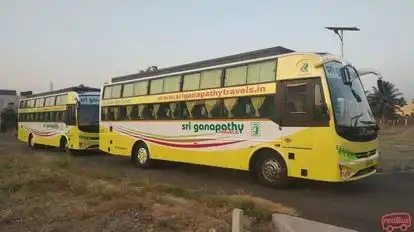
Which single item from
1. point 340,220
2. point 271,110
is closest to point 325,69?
point 271,110

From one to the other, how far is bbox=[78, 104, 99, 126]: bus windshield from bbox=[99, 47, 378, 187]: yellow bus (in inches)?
258

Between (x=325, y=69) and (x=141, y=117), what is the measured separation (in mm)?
7774

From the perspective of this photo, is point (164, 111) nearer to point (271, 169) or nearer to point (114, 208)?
point (271, 169)

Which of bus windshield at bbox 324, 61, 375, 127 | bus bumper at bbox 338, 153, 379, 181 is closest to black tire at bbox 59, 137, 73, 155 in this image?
bus windshield at bbox 324, 61, 375, 127

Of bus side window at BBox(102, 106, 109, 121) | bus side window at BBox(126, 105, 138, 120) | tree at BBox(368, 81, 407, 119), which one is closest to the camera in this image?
bus side window at BBox(126, 105, 138, 120)

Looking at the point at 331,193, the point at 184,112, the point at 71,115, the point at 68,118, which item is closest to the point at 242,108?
the point at 184,112

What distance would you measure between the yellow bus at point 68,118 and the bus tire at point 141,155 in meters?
5.69

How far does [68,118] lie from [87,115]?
1255 millimetres

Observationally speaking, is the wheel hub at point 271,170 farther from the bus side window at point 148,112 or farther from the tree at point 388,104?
the tree at point 388,104

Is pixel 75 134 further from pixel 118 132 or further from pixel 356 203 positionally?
pixel 356 203

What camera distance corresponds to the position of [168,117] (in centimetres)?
1474

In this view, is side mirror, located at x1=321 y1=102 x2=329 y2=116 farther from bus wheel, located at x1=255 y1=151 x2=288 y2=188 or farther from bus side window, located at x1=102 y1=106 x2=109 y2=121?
bus side window, located at x1=102 y1=106 x2=109 y2=121

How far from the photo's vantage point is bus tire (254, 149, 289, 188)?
35.6 ft

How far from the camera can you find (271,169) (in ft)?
Result: 36.5
